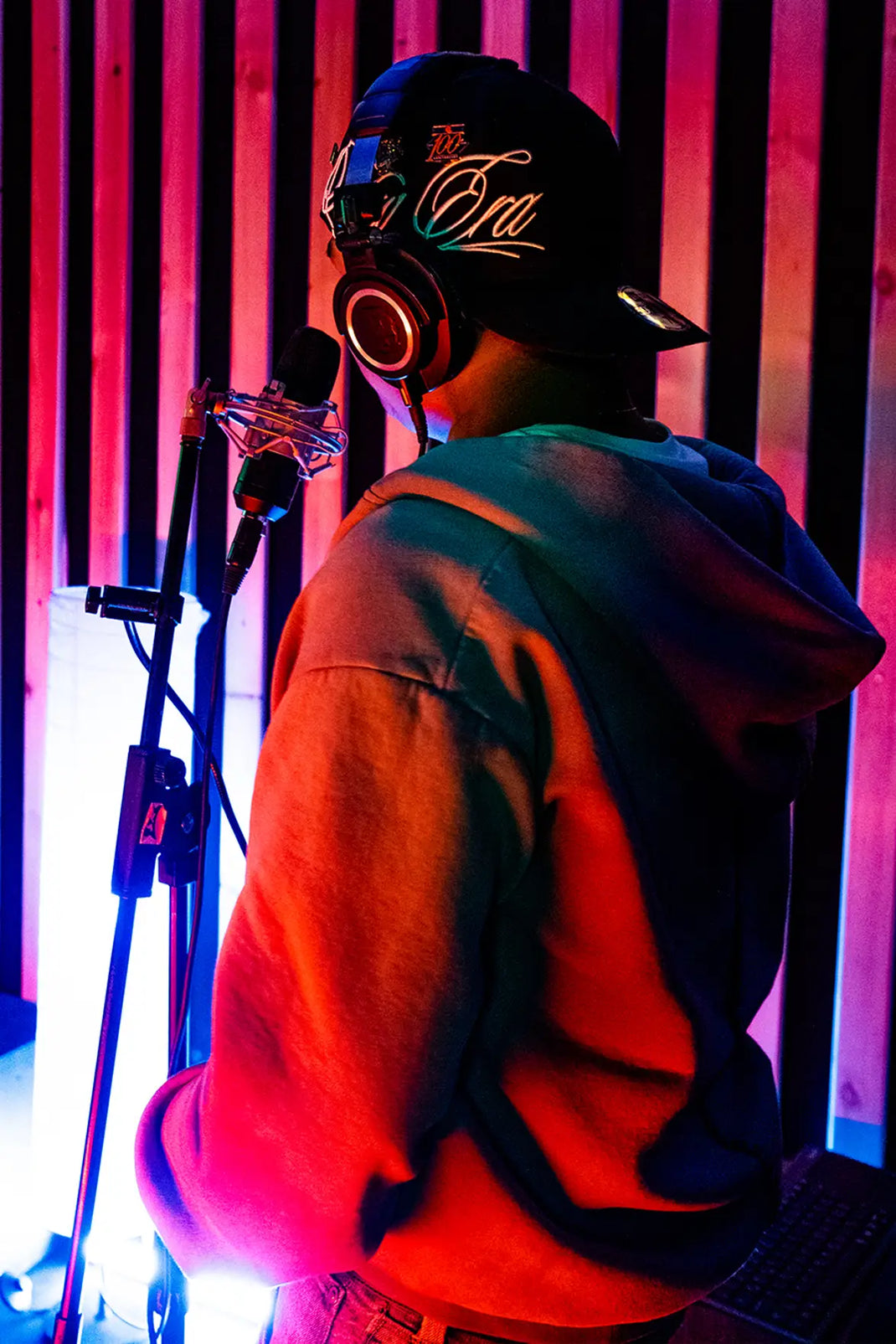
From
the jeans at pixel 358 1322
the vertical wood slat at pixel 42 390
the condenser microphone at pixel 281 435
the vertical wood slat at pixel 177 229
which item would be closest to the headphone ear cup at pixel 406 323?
the condenser microphone at pixel 281 435

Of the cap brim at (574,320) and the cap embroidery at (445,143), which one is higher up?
the cap embroidery at (445,143)

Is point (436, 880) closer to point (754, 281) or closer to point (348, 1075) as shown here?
point (348, 1075)

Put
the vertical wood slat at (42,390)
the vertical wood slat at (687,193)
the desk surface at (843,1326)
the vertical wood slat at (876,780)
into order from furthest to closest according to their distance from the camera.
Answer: the vertical wood slat at (42,390)
the vertical wood slat at (687,193)
the vertical wood slat at (876,780)
the desk surface at (843,1326)

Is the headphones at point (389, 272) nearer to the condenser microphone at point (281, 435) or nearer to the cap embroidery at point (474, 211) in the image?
the cap embroidery at point (474, 211)

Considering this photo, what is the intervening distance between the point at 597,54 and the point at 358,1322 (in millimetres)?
1953

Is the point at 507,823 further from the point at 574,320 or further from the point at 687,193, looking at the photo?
the point at 687,193

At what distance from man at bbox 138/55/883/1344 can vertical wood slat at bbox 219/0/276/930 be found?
4.72 feet

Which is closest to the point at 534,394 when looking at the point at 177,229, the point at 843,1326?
the point at 843,1326

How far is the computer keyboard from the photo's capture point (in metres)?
1.23

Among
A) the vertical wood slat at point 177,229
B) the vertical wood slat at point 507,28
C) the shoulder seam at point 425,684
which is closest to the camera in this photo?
the shoulder seam at point 425,684

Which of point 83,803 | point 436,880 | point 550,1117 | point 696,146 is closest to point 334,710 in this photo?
point 436,880

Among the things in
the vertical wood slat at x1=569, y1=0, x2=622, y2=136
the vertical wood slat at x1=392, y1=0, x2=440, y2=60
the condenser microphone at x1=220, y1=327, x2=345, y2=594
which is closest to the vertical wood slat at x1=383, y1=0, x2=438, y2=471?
the vertical wood slat at x1=392, y1=0, x2=440, y2=60

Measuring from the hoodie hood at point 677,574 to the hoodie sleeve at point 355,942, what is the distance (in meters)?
0.13

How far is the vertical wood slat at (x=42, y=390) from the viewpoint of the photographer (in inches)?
100
